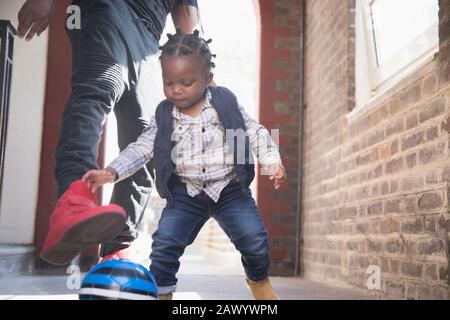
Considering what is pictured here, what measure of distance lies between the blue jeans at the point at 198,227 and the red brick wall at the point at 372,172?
0.69 m

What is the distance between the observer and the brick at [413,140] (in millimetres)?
2225

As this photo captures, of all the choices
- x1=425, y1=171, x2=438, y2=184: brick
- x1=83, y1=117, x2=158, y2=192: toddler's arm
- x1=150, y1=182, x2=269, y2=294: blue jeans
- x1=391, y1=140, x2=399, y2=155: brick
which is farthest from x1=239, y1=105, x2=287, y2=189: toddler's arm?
x1=391, y1=140, x2=399, y2=155: brick

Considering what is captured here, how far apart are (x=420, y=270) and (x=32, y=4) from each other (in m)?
2.09

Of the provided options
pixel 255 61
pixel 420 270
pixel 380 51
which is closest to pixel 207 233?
pixel 255 61

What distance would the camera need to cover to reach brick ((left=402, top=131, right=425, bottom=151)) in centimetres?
222

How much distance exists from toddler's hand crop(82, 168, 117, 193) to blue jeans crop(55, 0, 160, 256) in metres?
0.34

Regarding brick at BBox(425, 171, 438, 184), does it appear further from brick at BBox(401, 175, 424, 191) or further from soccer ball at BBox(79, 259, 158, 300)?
soccer ball at BBox(79, 259, 158, 300)

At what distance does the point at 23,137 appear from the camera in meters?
2.71

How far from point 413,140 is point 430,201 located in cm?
29

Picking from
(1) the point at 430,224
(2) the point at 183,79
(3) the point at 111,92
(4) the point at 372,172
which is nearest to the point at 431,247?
(1) the point at 430,224

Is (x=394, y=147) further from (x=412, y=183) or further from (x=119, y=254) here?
(x=119, y=254)

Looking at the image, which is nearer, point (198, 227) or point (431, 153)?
point (198, 227)

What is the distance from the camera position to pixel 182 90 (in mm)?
1991
